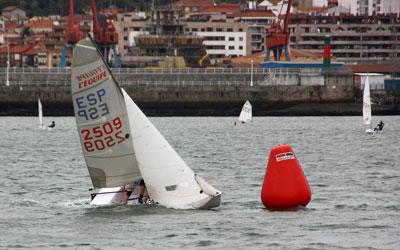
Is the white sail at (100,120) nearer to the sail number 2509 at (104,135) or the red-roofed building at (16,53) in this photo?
the sail number 2509 at (104,135)

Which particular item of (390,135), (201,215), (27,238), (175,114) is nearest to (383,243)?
(201,215)

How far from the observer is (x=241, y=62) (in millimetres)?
148500

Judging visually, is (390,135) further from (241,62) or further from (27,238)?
(241,62)

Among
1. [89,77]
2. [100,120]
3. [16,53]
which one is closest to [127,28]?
[16,53]

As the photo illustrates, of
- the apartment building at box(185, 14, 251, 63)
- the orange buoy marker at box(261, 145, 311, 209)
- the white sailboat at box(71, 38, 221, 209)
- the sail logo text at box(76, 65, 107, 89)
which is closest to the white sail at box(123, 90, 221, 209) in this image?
the white sailboat at box(71, 38, 221, 209)

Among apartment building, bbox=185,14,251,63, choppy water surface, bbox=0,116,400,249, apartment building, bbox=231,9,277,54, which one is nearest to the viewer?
choppy water surface, bbox=0,116,400,249

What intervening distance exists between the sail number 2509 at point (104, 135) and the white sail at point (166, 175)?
0.37 metres

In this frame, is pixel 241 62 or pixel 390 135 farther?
pixel 241 62

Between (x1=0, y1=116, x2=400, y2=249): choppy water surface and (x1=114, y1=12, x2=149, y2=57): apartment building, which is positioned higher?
(x1=0, y1=116, x2=400, y2=249): choppy water surface

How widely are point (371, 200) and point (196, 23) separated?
14237cm

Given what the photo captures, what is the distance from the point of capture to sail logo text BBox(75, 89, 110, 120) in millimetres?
30219

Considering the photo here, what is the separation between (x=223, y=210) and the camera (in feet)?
101

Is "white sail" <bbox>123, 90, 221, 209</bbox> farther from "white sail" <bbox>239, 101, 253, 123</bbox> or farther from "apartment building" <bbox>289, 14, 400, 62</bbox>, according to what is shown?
"apartment building" <bbox>289, 14, 400, 62</bbox>

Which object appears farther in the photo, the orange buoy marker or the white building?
the white building
